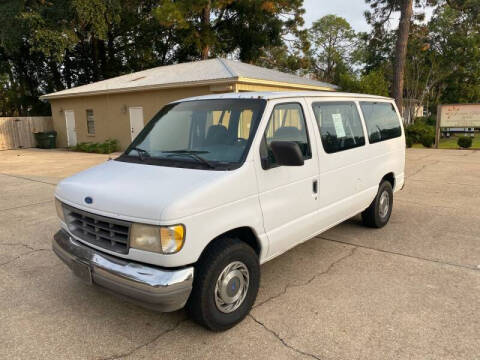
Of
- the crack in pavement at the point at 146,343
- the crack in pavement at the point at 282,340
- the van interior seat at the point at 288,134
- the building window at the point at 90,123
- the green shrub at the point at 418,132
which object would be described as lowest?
the crack in pavement at the point at 282,340

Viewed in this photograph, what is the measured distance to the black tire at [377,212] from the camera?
5.36 m

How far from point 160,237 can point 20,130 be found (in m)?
22.4

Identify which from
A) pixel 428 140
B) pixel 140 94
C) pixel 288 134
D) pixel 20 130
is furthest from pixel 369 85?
pixel 20 130

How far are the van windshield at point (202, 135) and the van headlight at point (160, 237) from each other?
718 mm

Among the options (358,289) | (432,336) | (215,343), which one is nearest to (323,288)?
(358,289)

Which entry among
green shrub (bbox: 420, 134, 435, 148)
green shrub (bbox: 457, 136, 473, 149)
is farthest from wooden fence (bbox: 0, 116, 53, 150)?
green shrub (bbox: 457, 136, 473, 149)

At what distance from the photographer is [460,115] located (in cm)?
1673

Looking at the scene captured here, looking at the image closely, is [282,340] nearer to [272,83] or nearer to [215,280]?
[215,280]

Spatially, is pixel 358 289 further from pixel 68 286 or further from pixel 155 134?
pixel 68 286

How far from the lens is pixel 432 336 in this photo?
2928mm

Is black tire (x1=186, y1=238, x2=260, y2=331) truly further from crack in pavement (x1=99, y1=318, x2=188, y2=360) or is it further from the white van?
crack in pavement (x1=99, y1=318, x2=188, y2=360)

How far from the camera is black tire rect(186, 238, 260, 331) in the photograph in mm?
2844

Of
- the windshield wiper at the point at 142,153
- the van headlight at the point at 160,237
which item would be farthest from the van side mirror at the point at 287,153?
the windshield wiper at the point at 142,153

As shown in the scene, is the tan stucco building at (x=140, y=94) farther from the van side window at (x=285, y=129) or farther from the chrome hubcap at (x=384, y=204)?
the van side window at (x=285, y=129)
